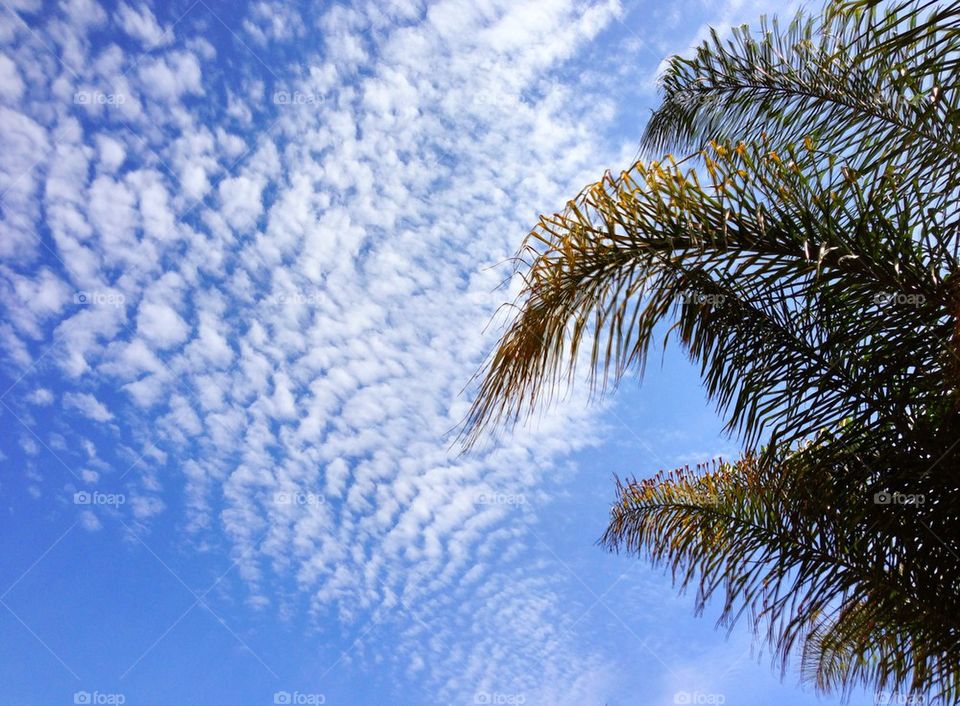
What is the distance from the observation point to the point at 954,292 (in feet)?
9.61

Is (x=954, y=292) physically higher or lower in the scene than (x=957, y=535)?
higher

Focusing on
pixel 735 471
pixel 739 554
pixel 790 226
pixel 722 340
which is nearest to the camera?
pixel 790 226

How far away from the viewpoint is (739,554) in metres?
4.51

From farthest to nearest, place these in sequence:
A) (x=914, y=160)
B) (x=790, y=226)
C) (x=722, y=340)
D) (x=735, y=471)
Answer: (x=735, y=471), (x=914, y=160), (x=722, y=340), (x=790, y=226)

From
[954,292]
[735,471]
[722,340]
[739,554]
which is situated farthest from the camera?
[735,471]

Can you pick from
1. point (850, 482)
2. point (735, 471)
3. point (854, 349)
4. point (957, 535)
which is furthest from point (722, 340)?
point (735, 471)

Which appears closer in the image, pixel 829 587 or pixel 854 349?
pixel 854 349

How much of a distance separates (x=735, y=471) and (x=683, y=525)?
0.59m

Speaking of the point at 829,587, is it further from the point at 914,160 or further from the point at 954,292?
the point at 914,160

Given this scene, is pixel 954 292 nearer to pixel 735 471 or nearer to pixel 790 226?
pixel 790 226

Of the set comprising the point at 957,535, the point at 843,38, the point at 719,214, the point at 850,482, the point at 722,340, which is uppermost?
the point at 843,38

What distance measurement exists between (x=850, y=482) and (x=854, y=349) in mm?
600

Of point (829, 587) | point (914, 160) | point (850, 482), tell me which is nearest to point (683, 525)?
point (829, 587)

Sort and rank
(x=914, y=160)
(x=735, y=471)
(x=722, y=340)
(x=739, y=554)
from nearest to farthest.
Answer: (x=722, y=340) < (x=914, y=160) < (x=739, y=554) < (x=735, y=471)
